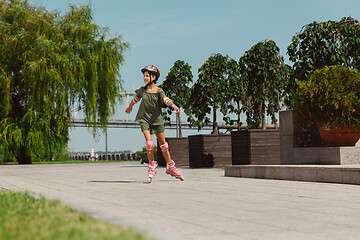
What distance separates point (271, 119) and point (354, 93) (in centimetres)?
996

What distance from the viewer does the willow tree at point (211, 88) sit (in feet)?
67.4

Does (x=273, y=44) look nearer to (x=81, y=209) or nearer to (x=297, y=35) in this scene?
(x=297, y=35)

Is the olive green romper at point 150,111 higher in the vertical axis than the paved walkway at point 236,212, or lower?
higher

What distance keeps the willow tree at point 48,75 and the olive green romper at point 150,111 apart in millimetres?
15459

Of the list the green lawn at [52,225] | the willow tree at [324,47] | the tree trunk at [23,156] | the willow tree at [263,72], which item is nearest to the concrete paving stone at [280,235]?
the green lawn at [52,225]

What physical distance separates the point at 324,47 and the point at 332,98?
3.47 metres

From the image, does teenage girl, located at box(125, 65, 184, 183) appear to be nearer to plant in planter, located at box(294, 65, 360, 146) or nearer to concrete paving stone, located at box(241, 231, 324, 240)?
plant in planter, located at box(294, 65, 360, 146)

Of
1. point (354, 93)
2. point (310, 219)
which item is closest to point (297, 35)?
point (354, 93)

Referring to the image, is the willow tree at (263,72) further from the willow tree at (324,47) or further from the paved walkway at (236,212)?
the paved walkway at (236,212)

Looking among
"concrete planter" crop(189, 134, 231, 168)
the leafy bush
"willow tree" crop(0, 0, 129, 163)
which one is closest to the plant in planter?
the leafy bush

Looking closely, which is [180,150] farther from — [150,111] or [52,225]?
[52,225]

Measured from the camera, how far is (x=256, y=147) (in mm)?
16797

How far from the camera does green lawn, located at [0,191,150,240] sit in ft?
11.2

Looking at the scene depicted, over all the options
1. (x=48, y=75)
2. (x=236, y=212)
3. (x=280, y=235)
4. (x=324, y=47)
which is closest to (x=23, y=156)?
(x=48, y=75)
